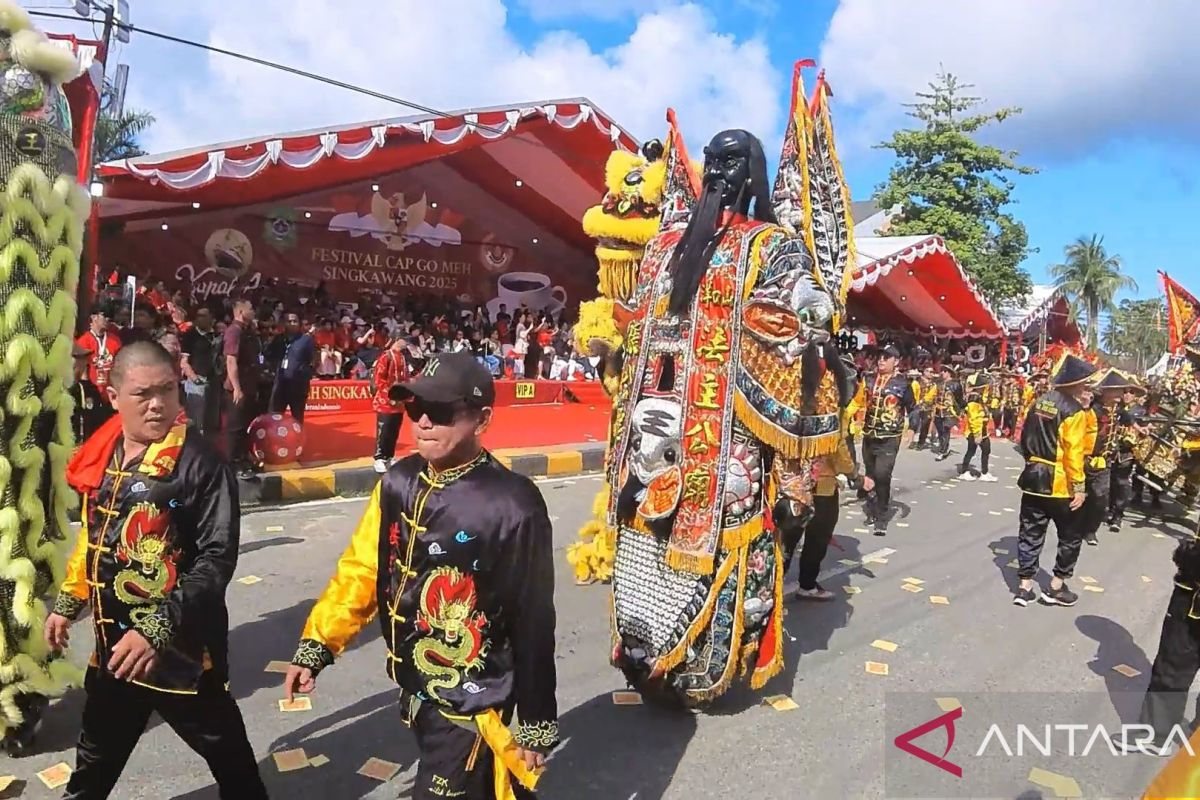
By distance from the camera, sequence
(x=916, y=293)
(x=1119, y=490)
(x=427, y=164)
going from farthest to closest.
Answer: (x=916, y=293) < (x=427, y=164) < (x=1119, y=490)

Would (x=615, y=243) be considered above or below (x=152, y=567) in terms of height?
above

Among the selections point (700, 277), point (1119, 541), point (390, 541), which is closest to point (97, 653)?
point (390, 541)

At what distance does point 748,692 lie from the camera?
12.5 feet

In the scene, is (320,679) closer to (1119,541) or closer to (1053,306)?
(1119,541)

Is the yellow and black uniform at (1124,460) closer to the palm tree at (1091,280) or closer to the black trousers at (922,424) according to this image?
the black trousers at (922,424)

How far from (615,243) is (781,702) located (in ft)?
9.74

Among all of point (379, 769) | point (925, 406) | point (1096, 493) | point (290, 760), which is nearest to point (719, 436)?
point (379, 769)

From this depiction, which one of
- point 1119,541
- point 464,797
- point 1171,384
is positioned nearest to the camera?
point 464,797

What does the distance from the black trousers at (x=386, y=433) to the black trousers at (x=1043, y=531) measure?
215 inches

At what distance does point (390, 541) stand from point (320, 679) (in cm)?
206

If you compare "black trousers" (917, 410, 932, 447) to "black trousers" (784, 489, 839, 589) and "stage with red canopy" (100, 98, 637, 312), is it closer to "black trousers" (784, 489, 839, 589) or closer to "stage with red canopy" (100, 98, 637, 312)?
"stage with red canopy" (100, 98, 637, 312)

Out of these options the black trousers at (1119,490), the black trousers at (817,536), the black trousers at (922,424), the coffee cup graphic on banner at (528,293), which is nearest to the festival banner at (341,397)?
the coffee cup graphic on banner at (528,293)

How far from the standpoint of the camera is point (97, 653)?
7.89ft

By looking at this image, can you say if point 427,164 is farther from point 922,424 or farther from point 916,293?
point 916,293
